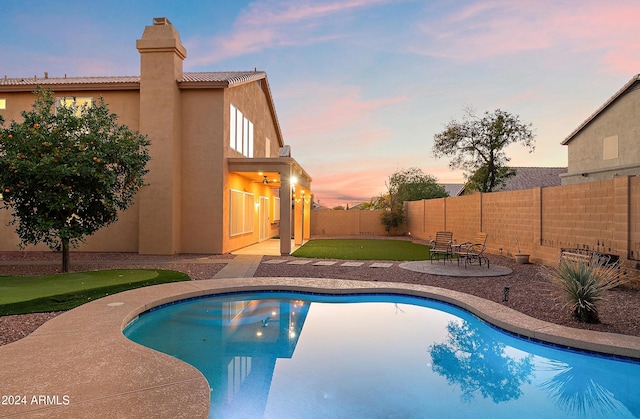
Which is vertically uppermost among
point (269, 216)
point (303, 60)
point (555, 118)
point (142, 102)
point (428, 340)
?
point (303, 60)

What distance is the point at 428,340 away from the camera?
20.1 feet

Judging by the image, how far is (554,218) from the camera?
1091 centimetres

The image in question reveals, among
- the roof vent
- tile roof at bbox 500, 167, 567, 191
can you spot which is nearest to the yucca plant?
the roof vent

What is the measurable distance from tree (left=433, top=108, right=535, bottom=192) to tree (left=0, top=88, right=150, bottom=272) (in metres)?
19.7

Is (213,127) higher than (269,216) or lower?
higher

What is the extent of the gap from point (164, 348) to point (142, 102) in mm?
11662

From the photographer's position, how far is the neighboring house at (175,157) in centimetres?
1427

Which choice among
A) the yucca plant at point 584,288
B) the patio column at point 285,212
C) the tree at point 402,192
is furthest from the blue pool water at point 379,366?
the tree at point 402,192

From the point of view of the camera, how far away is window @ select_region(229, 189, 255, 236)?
52.1ft

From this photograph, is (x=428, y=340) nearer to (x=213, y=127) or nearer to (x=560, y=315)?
(x=560, y=315)

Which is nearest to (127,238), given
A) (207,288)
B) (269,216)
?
(207,288)

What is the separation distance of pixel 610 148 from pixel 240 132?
20.3 meters

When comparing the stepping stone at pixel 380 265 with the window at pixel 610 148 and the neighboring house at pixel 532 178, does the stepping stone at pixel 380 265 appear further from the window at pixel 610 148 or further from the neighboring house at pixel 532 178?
the neighboring house at pixel 532 178

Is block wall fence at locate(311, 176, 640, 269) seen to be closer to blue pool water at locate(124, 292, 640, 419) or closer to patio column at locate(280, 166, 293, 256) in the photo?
blue pool water at locate(124, 292, 640, 419)
